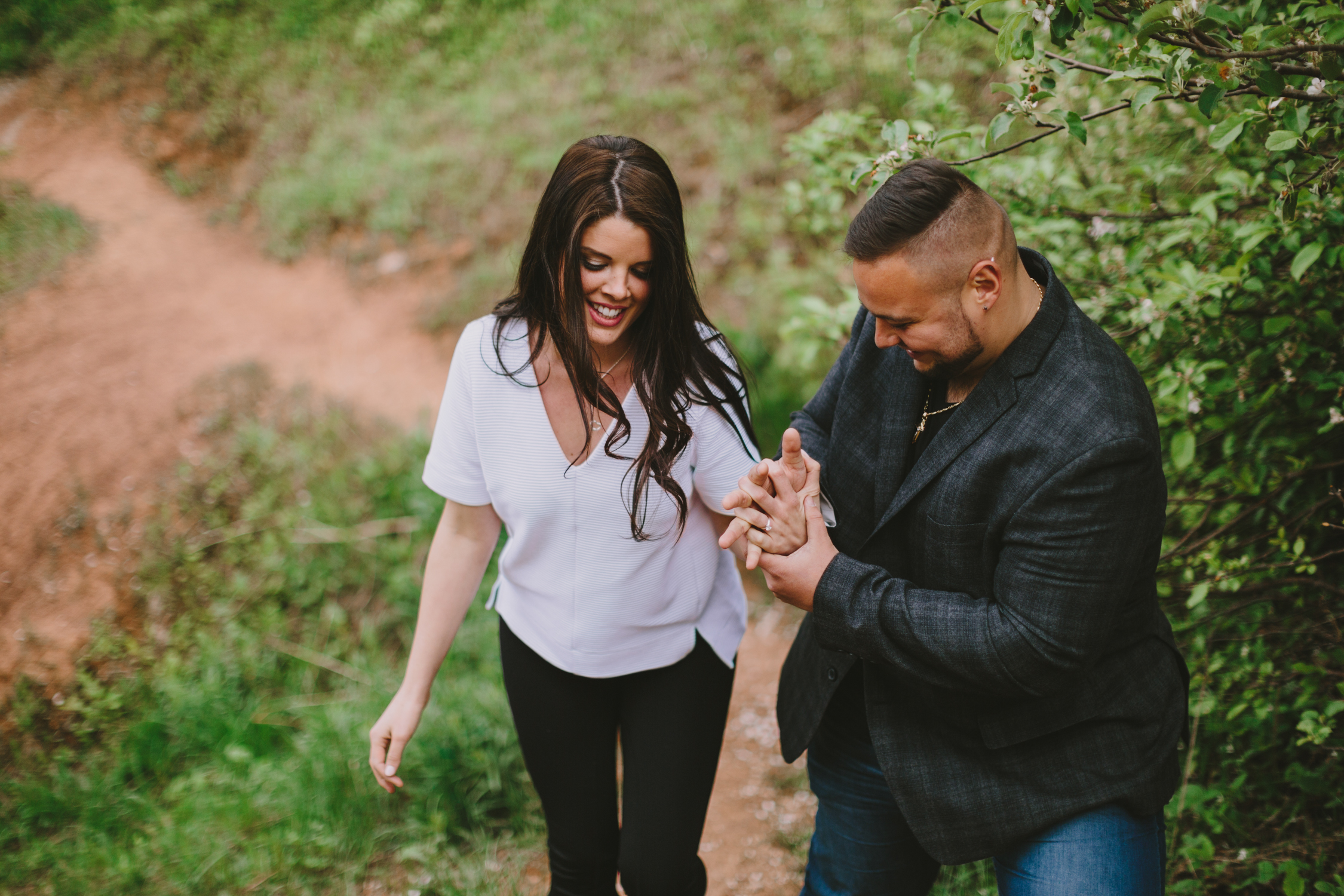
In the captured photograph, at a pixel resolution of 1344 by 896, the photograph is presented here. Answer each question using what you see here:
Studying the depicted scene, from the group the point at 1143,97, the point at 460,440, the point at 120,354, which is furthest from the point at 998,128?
the point at 120,354

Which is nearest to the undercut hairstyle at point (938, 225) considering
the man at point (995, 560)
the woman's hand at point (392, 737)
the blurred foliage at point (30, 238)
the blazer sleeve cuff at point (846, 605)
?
the man at point (995, 560)

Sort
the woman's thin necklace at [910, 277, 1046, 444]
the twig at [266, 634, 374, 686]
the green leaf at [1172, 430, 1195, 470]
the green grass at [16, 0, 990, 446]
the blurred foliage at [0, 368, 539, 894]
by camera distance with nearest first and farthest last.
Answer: the woman's thin necklace at [910, 277, 1046, 444] < the green leaf at [1172, 430, 1195, 470] < the blurred foliage at [0, 368, 539, 894] < the twig at [266, 634, 374, 686] < the green grass at [16, 0, 990, 446]

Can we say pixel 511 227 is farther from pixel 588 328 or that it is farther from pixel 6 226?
pixel 588 328

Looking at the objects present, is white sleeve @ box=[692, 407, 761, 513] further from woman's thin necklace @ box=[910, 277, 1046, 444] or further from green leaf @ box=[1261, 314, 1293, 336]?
green leaf @ box=[1261, 314, 1293, 336]

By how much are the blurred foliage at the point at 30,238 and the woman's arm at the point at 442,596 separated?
6096 millimetres

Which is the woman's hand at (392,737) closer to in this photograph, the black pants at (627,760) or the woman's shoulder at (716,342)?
the black pants at (627,760)

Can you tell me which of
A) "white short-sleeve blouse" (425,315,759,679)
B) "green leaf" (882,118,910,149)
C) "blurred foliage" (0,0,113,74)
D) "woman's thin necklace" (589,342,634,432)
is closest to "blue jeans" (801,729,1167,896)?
"white short-sleeve blouse" (425,315,759,679)

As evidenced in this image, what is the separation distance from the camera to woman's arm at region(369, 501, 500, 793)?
215cm

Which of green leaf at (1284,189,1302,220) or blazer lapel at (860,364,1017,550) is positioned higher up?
→ green leaf at (1284,189,1302,220)

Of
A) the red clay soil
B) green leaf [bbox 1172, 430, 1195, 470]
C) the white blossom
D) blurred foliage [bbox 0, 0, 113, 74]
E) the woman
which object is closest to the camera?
the woman

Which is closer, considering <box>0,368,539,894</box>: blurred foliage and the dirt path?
<box>0,368,539,894</box>: blurred foliage

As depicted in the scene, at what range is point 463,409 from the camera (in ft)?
6.65

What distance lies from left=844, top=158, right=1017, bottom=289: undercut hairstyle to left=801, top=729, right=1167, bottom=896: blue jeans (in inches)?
44.7

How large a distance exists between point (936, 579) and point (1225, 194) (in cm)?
147
